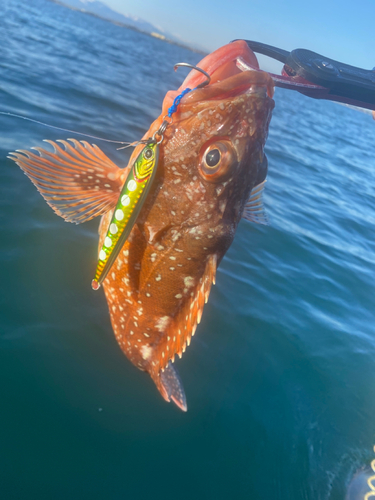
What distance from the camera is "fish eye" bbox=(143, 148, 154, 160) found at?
1.95 metres

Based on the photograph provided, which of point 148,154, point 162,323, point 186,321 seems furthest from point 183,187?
point 162,323

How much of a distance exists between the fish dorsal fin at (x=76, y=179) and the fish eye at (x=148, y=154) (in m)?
0.51

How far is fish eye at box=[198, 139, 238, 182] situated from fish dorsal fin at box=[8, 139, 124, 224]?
2.26 ft

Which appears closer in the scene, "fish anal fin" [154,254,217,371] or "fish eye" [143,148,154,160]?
"fish eye" [143,148,154,160]

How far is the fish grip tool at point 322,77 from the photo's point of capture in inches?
109

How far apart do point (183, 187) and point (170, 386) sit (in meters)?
1.76

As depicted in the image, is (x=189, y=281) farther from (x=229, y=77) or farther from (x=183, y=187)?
(x=229, y=77)

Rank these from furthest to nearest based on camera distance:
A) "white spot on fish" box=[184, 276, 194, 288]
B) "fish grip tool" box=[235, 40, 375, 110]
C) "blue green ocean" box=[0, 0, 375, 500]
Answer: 1. "blue green ocean" box=[0, 0, 375, 500]
2. "fish grip tool" box=[235, 40, 375, 110]
3. "white spot on fish" box=[184, 276, 194, 288]

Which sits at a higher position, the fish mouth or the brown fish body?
the fish mouth

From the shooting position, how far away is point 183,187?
215 centimetres

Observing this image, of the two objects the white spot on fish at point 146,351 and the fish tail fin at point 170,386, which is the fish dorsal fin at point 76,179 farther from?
the fish tail fin at point 170,386

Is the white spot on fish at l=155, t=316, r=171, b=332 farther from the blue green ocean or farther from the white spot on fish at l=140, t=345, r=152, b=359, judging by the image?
the blue green ocean

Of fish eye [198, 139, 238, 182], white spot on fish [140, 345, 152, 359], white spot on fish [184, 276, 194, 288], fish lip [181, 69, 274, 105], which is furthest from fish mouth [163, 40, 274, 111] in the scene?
white spot on fish [140, 345, 152, 359]

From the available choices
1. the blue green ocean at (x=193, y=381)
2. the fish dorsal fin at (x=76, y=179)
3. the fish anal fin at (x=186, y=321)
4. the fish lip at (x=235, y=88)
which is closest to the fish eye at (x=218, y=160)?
the fish lip at (x=235, y=88)
